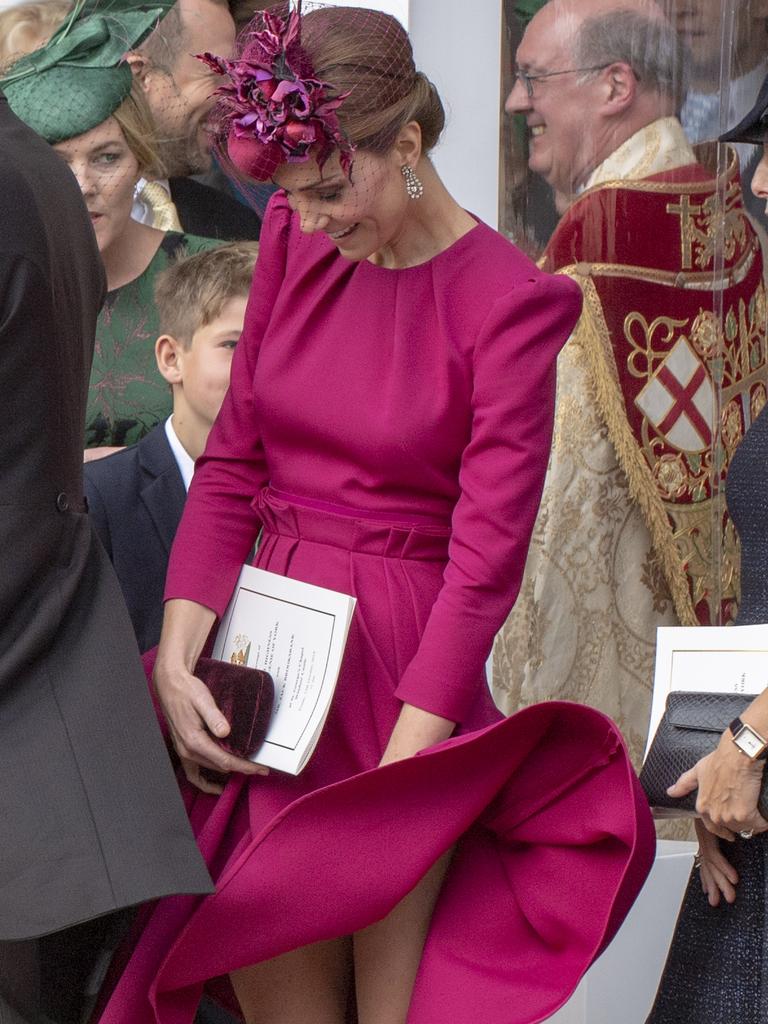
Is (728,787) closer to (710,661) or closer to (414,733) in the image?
(710,661)

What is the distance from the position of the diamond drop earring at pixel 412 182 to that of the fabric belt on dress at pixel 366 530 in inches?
17.7

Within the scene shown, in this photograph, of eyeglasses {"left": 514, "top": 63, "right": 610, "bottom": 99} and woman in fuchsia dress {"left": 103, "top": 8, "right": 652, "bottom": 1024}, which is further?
eyeglasses {"left": 514, "top": 63, "right": 610, "bottom": 99}

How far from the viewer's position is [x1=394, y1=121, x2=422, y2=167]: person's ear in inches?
90.7

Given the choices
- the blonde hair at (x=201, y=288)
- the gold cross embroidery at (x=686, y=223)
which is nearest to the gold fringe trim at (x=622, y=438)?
the gold cross embroidery at (x=686, y=223)

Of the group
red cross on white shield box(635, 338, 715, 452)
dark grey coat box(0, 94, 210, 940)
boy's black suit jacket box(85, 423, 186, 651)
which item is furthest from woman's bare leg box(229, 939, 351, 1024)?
red cross on white shield box(635, 338, 715, 452)

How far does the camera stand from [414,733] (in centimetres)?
223

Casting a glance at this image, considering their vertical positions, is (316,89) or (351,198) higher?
(316,89)

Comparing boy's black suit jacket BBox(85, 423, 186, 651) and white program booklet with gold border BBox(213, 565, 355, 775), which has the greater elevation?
white program booklet with gold border BBox(213, 565, 355, 775)

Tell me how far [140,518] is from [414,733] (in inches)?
37.7

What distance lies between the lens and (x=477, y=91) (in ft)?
12.5

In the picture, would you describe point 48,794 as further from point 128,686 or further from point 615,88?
point 615,88

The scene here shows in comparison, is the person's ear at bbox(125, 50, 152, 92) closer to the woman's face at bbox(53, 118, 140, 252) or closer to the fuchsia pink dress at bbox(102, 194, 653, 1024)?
the woman's face at bbox(53, 118, 140, 252)

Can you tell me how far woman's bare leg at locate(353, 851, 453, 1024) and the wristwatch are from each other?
0.46 metres

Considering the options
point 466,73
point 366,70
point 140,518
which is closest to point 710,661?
point 366,70
